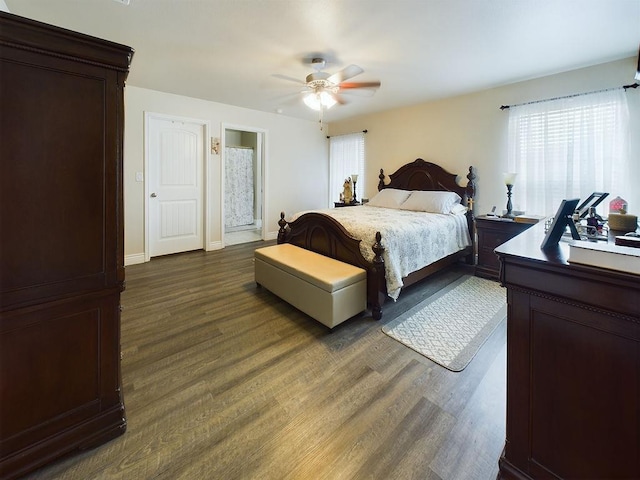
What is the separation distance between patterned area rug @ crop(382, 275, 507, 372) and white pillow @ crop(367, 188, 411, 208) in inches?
64.9

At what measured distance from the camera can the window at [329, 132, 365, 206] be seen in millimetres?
5840

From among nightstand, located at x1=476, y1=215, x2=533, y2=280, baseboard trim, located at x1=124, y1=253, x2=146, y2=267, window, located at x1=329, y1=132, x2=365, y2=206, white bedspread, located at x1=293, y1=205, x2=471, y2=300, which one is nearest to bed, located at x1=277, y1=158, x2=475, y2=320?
white bedspread, located at x1=293, y1=205, x2=471, y2=300

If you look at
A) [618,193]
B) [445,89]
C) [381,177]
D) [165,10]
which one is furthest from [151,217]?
[618,193]

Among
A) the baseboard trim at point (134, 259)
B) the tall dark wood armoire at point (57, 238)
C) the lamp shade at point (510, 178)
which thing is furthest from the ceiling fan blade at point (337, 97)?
the baseboard trim at point (134, 259)

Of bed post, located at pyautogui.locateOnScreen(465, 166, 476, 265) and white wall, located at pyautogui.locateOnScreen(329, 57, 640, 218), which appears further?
bed post, located at pyautogui.locateOnScreen(465, 166, 476, 265)

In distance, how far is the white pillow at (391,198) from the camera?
453 centimetres

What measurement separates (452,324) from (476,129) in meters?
3.04

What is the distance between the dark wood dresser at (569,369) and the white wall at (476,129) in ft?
10.5

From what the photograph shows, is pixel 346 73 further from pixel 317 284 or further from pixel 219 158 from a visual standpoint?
pixel 219 158

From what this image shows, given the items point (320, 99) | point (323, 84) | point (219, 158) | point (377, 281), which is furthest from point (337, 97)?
point (377, 281)

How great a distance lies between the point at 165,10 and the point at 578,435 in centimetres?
345

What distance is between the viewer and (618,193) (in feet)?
10.1

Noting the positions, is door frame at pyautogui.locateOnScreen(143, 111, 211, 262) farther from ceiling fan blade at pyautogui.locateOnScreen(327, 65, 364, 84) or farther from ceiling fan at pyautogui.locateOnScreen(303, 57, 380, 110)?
ceiling fan blade at pyautogui.locateOnScreen(327, 65, 364, 84)

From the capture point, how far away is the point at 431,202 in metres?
4.09
